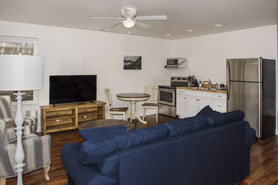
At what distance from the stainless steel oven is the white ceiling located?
7.34 feet

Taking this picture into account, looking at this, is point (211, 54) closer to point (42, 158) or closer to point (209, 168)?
point (209, 168)

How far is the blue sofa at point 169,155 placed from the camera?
1734 mm

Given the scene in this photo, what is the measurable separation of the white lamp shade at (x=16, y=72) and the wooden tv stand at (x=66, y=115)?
288cm

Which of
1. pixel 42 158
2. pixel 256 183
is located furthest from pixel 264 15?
pixel 42 158

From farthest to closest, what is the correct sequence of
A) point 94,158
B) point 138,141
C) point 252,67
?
1. point 252,67
2. point 138,141
3. point 94,158

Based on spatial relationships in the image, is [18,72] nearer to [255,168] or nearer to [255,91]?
[255,168]

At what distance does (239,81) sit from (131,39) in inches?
127

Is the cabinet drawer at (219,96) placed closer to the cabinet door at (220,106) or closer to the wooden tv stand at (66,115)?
the cabinet door at (220,106)

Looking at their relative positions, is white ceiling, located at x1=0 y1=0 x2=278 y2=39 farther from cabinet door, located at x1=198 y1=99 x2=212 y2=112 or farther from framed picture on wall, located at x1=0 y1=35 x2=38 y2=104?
cabinet door, located at x1=198 y1=99 x2=212 y2=112

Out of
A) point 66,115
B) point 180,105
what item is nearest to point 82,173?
point 66,115

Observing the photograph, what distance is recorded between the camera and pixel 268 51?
16.4 feet

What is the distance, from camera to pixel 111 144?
1.77m

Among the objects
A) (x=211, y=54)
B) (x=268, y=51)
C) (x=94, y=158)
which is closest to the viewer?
(x=94, y=158)

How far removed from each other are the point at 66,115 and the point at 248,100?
4.12 metres
